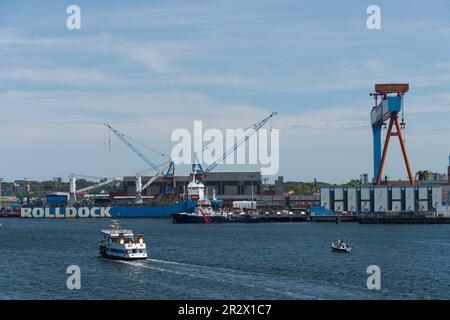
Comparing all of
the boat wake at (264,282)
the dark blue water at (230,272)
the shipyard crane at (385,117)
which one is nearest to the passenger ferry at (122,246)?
the dark blue water at (230,272)

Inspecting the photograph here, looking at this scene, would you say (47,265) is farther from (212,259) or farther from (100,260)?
(212,259)

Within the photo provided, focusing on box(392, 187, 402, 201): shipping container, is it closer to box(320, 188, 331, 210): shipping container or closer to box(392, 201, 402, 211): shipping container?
box(392, 201, 402, 211): shipping container

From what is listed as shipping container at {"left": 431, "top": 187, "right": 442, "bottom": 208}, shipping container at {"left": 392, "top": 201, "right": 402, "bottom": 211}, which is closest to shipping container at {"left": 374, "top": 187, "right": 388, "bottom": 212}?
shipping container at {"left": 392, "top": 201, "right": 402, "bottom": 211}

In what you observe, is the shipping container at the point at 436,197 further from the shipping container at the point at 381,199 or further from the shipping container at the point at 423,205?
the shipping container at the point at 381,199

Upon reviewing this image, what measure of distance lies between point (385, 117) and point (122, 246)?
226ft

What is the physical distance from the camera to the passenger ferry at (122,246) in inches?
1789

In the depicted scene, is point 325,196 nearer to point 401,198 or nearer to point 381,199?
point 381,199

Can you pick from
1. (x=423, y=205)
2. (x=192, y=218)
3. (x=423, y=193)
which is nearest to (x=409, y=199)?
(x=423, y=193)

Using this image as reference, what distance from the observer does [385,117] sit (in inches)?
4218

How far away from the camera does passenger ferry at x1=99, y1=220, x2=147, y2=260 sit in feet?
149

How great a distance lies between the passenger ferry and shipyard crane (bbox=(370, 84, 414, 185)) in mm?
63207

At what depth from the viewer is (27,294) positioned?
33094 millimetres

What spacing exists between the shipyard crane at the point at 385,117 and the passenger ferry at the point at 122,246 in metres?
63.2
